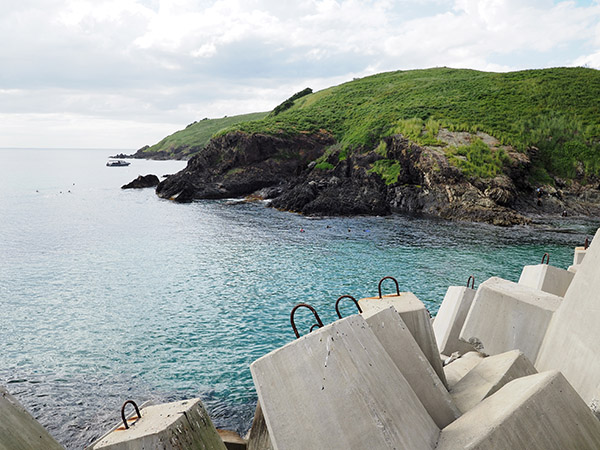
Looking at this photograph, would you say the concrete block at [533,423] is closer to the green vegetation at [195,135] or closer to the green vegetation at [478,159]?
the green vegetation at [478,159]

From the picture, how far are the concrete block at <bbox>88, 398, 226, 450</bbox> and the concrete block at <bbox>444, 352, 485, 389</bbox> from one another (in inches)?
146

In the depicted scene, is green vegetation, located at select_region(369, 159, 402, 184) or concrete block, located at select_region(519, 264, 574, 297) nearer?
concrete block, located at select_region(519, 264, 574, 297)

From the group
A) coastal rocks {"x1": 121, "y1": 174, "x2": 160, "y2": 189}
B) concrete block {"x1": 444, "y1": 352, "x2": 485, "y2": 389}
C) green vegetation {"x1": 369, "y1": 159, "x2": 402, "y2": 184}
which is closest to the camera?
concrete block {"x1": 444, "y1": 352, "x2": 485, "y2": 389}

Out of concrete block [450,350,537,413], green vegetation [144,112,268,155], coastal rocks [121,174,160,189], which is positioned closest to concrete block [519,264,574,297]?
concrete block [450,350,537,413]

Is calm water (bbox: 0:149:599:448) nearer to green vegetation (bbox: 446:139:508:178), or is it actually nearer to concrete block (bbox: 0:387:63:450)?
concrete block (bbox: 0:387:63:450)

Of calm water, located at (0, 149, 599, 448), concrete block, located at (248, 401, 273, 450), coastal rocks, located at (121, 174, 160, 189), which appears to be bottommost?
calm water, located at (0, 149, 599, 448)

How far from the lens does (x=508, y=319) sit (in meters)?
7.26

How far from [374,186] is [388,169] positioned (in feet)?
10.9

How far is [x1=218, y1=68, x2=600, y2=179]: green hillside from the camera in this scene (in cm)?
4212

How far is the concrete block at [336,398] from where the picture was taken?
12.4 ft

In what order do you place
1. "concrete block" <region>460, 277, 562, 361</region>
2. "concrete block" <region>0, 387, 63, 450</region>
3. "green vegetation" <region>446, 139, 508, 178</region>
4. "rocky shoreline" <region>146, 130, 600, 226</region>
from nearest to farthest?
"concrete block" <region>0, 387, 63, 450</region>, "concrete block" <region>460, 277, 562, 361</region>, "rocky shoreline" <region>146, 130, 600, 226</region>, "green vegetation" <region>446, 139, 508, 178</region>

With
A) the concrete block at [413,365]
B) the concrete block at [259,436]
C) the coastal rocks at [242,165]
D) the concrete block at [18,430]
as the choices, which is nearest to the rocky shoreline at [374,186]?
the coastal rocks at [242,165]

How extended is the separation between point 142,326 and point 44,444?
11.4m

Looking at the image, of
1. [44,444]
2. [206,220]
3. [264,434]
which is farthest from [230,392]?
[206,220]
